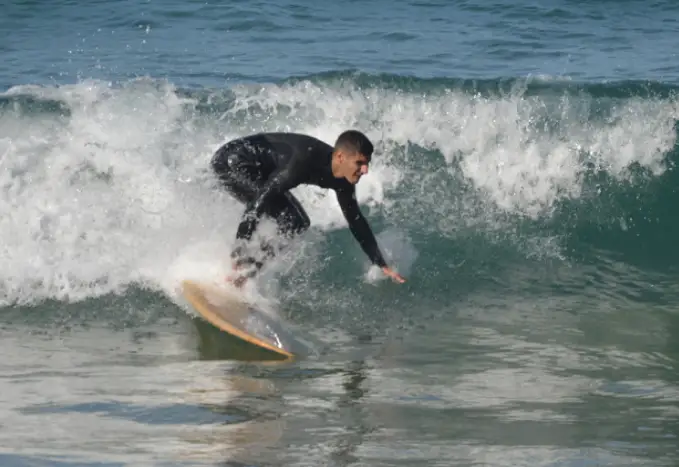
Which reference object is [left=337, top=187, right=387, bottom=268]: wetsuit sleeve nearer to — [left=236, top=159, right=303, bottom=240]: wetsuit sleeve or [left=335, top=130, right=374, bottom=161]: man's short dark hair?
[left=236, top=159, right=303, bottom=240]: wetsuit sleeve

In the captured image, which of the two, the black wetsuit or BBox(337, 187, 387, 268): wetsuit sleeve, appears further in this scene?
BBox(337, 187, 387, 268): wetsuit sleeve

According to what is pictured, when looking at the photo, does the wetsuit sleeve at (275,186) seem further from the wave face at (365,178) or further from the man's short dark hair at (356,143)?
the wave face at (365,178)

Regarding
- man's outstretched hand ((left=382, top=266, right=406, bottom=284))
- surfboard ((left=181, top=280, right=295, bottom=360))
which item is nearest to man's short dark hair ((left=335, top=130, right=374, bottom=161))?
man's outstretched hand ((left=382, top=266, right=406, bottom=284))

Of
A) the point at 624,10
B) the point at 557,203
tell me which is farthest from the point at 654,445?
the point at 624,10

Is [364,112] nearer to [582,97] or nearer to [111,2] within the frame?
[582,97]

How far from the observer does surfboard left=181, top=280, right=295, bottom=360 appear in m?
6.75

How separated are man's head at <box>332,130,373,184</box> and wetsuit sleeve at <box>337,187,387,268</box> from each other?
317 millimetres

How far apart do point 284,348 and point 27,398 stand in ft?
5.09

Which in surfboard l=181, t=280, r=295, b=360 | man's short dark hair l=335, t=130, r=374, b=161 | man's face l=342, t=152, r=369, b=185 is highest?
man's short dark hair l=335, t=130, r=374, b=161

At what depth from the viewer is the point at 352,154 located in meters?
6.90

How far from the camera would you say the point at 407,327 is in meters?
7.40

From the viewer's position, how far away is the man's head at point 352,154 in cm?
689

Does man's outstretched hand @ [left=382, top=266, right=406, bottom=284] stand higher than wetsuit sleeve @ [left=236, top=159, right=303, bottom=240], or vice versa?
wetsuit sleeve @ [left=236, top=159, right=303, bottom=240]

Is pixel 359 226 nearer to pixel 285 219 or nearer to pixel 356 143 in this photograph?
pixel 285 219
